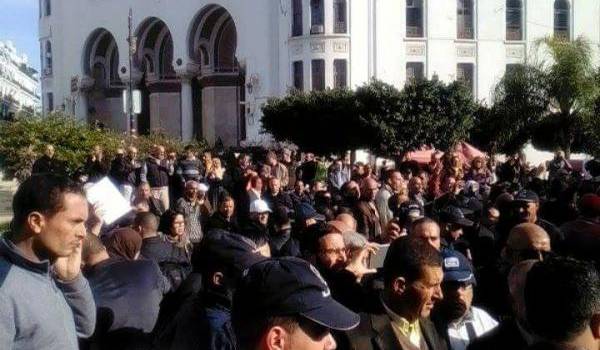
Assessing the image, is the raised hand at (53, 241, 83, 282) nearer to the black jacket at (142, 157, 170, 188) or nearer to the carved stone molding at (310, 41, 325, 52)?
the black jacket at (142, 157, 170, 188)

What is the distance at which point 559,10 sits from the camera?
4912cm

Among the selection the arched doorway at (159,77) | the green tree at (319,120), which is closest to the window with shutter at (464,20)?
the green tree at (319,120)

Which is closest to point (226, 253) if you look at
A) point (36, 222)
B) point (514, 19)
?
point (36, 222)

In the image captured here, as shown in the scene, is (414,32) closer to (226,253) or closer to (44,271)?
(226,253)

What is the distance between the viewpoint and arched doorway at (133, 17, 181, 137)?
59469mm

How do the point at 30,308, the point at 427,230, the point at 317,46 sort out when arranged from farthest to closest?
the point at 317,46
the point at 427,230
the point at 30,308

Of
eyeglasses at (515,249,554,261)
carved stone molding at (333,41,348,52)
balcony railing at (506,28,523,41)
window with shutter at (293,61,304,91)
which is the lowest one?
eyeglasses at (515,249,554,261)

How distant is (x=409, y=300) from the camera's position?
4.65m

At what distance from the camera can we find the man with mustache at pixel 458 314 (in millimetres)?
5035

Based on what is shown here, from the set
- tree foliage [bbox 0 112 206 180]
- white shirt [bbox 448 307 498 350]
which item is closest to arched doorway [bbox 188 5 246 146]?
tree foliage [bbox 0 112 206 180]

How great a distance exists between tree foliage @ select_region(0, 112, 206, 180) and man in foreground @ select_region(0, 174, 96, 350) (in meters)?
21.0

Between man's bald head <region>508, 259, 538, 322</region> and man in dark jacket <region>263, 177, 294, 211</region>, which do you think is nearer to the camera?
man's bald head <region>508, 259, 538, 322</region>

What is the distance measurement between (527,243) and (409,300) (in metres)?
1.93

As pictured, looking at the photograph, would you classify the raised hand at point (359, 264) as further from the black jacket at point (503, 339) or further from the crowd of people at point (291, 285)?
the black jacket at point (503, 339)
